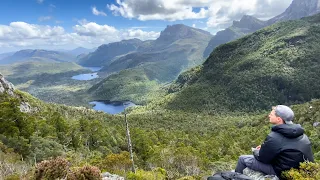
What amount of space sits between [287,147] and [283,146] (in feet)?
0.45

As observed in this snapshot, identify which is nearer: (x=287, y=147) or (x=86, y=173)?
(x=287, y=147)

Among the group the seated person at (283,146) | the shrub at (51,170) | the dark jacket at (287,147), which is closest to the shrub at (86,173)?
the shrub at (51,170)

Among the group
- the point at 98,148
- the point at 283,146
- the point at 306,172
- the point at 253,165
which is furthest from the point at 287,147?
the point at 98,148

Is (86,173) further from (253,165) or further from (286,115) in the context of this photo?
(286,115)

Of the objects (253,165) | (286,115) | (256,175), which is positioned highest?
(286,115)

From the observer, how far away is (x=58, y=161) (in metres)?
14.0

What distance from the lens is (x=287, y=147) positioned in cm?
984

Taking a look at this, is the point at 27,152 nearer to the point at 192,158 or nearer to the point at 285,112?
the point at 192,158

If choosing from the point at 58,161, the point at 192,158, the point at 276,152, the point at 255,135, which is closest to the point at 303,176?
the point at 276,152

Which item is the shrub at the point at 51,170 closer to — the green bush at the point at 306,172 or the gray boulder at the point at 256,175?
the gray boulder at the point at 256,175

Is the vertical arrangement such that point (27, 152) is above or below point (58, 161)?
below

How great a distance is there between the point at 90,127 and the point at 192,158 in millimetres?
33494

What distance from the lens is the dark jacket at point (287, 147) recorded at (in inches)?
388

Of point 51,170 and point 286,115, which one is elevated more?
point 286,115
